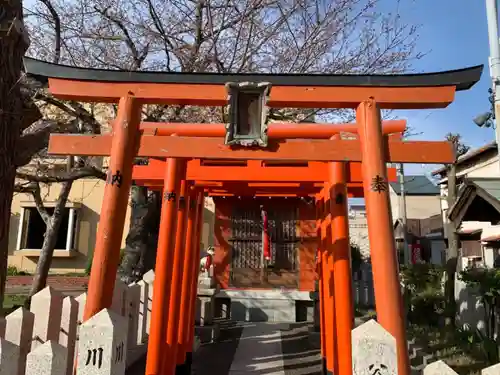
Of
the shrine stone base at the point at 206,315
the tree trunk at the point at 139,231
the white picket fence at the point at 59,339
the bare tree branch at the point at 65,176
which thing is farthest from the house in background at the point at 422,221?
the white picket fence at the point at 59,339

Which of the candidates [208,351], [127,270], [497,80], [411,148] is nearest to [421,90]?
[411,148]

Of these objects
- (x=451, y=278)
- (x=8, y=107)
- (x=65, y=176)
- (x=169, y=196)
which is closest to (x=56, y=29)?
(x=65, y=176)

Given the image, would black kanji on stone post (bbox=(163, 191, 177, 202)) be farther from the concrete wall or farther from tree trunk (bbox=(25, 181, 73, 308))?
the concrete wall

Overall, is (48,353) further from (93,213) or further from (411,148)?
(93,213)

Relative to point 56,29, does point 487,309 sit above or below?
Result: below

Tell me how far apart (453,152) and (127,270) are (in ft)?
27.5

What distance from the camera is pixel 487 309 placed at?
7.86 m

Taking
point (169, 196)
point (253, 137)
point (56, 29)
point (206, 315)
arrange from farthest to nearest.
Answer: point (206, 315) → point (56, 29) → point (169, 196) → point (253, 137)

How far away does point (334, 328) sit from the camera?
603 centimetres

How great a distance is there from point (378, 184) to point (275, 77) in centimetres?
153

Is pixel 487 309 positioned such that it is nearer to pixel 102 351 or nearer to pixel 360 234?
pixel 102 351

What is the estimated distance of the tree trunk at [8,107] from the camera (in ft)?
13.2

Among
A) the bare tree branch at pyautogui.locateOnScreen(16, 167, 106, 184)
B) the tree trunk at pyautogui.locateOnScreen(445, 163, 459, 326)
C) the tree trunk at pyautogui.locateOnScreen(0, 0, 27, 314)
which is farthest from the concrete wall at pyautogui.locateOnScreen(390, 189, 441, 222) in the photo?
the tree trunk at pyautogui.locateOnScreen(0, 0, 27, 314)

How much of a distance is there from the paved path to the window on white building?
13.4m
